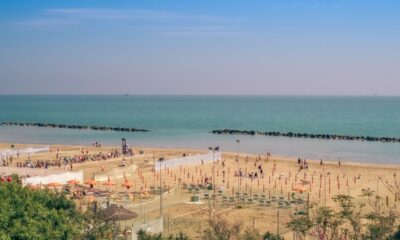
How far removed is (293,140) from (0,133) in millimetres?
48801

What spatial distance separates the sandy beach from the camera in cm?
2719

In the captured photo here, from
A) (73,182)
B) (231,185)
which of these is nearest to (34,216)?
(73,182)

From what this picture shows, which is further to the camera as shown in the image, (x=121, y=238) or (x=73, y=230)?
(x=121, y=238)

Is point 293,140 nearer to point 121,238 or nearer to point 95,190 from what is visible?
point 95,190

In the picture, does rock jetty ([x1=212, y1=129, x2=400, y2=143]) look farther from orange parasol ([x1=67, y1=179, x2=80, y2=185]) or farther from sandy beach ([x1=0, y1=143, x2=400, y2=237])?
orange parasol ([x1=67, y1=179, x2=80, y2=185])

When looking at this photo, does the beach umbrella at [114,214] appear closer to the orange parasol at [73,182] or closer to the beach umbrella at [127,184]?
the beach umbrella at [127,184]

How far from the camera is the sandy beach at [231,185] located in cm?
2719

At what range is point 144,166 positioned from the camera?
4484 centimetres

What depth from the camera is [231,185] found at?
37.5 m

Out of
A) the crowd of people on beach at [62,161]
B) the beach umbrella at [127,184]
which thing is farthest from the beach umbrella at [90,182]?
the crowd of people on beach at [62,161]

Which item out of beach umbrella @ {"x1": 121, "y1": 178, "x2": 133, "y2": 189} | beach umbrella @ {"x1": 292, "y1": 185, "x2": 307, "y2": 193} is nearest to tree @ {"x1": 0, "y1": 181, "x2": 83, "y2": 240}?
beach umbrella @ {"x1": 121, "y1": 178, "x2": 133, "y2": 189}

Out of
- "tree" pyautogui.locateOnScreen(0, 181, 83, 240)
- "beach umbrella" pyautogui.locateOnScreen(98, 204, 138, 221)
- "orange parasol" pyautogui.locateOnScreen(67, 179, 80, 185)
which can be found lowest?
"orange parasol" pyautogui.locateOnScreen(67, 179, 80, 185)

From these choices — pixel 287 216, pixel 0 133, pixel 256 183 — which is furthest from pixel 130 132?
pixel 287 216

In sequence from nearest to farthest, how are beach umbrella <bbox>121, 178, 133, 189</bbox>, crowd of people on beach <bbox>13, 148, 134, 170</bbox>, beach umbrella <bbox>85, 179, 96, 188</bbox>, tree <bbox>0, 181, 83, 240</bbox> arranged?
tree <bbox>0, 181, 83, 240</bbox>
beach umbrella <bbox>121, 178, 133, 189</bbox>
beach umbrella <bbox>85, 179, 96, 188</bbox>
crowd of people on beach <bbox>13, 148, 134, 170</bbox>
